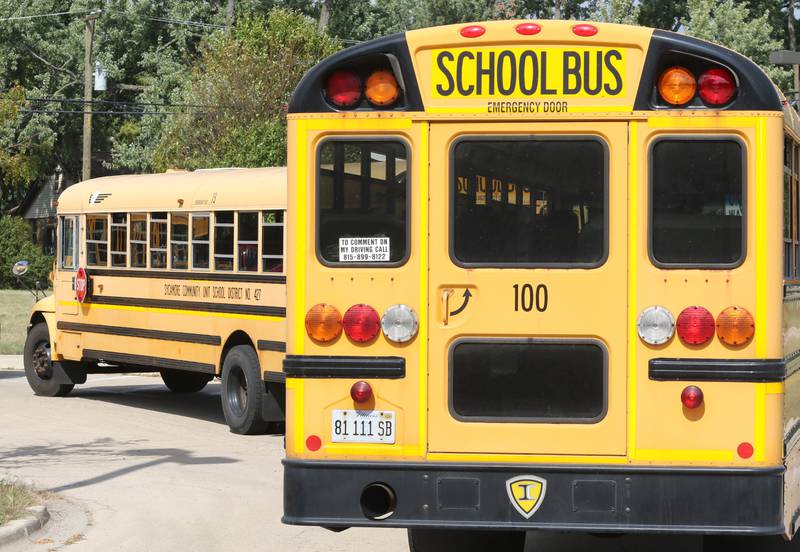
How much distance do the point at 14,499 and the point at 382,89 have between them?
4.26 meters

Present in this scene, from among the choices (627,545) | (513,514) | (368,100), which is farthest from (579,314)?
(627,545)

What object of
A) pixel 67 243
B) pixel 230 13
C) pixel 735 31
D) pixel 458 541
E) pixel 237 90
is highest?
pixel 230 13

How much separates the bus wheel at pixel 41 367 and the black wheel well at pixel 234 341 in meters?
3.98

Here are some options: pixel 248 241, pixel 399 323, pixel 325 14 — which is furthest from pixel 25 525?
pixel 325 14

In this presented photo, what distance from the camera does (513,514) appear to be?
259 inches

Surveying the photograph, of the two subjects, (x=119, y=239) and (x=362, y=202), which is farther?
(x=119, y=239)

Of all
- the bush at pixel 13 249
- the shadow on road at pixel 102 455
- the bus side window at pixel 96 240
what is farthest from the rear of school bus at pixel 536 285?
the bush at pixel 13 249

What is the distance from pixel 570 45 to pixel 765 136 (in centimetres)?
95

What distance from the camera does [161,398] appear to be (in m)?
18.1

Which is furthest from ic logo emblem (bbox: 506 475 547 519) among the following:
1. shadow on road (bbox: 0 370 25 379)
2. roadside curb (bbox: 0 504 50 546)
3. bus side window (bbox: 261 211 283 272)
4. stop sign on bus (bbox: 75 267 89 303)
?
shadow on road (bbox: 0 370 25 379)

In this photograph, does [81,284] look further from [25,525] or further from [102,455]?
[25,525]

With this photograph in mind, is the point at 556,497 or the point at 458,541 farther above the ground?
the point at 556,497

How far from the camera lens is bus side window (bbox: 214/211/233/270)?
14.4 metres

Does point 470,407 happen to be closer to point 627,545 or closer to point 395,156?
point 395,156
